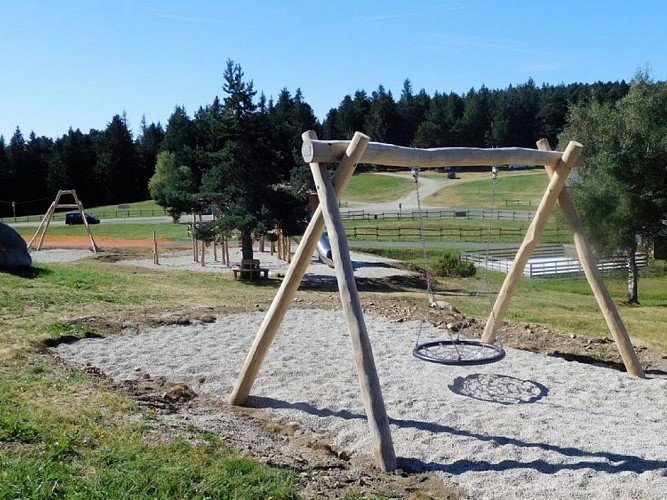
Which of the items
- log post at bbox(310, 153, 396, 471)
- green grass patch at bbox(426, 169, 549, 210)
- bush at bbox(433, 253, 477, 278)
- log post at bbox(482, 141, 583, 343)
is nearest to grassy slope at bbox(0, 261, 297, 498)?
log post at bbox(310, 153, 396, 471)

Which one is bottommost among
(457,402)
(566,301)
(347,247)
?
(566,301)

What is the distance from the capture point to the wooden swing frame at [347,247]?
19.8 feet

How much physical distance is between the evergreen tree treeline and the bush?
67.8ft

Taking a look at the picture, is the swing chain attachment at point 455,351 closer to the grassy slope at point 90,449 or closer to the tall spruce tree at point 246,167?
the grassy slope at point 90,449

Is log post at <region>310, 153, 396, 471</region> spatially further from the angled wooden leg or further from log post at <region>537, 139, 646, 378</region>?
log post at <region>537, 139, 646, 378</region>

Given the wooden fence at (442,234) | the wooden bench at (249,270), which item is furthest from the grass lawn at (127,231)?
the wooden bench at (249,270)

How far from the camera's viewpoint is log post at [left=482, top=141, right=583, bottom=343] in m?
9.27

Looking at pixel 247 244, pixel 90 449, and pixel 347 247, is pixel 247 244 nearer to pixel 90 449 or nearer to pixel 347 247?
pixel 347 247

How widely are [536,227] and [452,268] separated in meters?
17.1

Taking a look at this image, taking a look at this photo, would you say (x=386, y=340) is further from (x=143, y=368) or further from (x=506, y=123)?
(x=506, y=123)

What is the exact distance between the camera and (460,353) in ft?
27.0

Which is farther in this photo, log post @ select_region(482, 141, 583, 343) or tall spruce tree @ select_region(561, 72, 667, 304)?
tall spruce tree @ select_region(561, 72, 667, 304)

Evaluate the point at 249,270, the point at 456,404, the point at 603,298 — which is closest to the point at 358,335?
the point at 456,404

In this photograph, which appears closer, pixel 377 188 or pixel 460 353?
pixel 460 353
